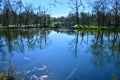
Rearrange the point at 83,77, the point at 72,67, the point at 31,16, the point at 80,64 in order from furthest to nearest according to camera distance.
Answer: the point at 31,16 < the point at 80,64 < the point at 72,67 < the point at 83,77

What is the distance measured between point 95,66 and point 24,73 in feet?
15.1

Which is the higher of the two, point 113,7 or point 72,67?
point 113,7

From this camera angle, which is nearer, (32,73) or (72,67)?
(32,73)

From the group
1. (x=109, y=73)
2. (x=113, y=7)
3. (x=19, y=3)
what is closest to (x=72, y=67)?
(x=109, y=73)

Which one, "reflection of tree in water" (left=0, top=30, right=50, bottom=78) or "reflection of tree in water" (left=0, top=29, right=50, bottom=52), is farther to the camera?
"reflection of tree in water" (left=0, top=29, right=50, bottom=52)

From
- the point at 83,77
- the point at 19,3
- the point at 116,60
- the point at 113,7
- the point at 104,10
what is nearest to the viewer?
the point at 19,3

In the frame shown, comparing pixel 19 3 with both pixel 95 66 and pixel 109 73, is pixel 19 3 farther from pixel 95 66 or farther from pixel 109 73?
pixel 95 66

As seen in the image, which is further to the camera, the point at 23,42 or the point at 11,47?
the point at 23,42

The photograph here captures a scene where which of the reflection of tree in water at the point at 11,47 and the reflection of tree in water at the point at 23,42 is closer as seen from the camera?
the reflection of tree in water at the point at 11,47

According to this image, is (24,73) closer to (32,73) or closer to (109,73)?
(32,73)

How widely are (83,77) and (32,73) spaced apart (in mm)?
2632

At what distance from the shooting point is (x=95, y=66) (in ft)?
45.3

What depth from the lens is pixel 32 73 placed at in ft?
38.1

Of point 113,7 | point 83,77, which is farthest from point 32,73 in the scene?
point 113,7
